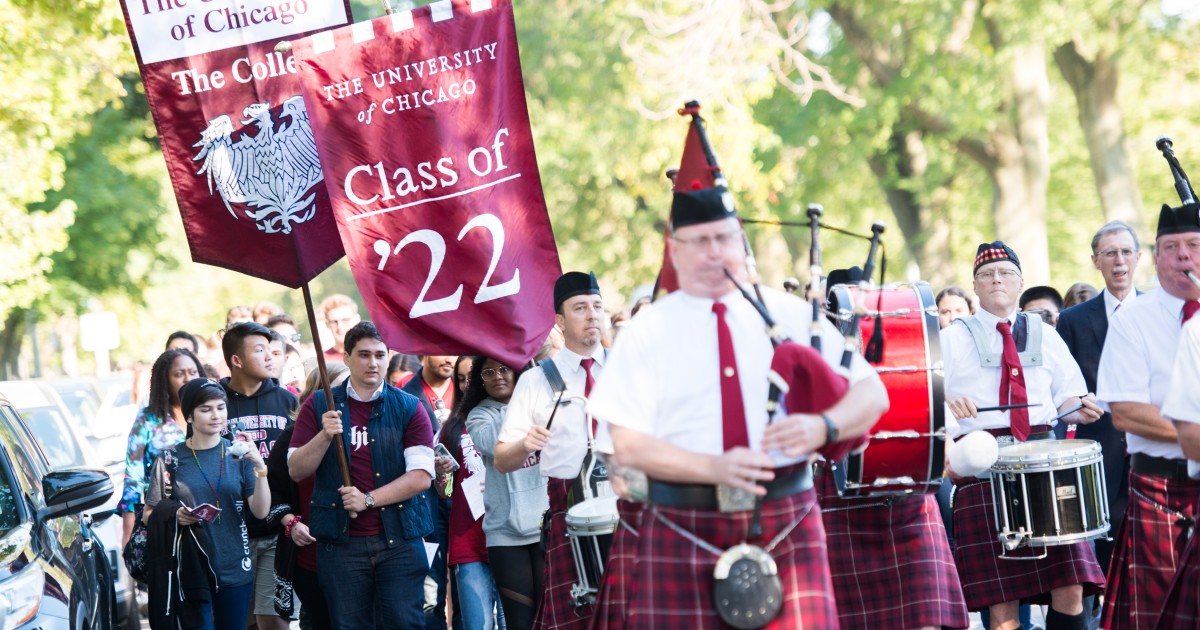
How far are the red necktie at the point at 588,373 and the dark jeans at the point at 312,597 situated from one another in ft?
5.79

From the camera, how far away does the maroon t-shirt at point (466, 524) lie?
7410 millimetres

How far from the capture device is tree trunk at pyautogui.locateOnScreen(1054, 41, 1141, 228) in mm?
19422

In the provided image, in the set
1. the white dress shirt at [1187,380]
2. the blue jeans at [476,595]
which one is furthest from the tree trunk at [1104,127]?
the white dress shirt at [1187,380]

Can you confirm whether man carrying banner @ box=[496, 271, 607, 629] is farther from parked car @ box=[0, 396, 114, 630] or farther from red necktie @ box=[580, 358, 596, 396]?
parked car @ box=[0, 396, 114, 630]

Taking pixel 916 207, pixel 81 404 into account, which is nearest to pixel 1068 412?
pixel 81 404

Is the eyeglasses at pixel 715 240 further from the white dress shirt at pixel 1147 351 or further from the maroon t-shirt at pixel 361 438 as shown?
the maroon t-shirt at pixel 361 438

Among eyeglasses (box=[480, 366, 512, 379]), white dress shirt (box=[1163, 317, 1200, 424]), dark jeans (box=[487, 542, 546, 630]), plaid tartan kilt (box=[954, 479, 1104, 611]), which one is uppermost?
eyeglasses (box=[480, 366, 512, 379])

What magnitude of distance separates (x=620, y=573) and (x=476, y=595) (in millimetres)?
2413

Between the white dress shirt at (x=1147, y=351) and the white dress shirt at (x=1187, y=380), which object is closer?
the white dress shirt at (x=1187, y=380)

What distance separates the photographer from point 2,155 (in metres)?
15.7

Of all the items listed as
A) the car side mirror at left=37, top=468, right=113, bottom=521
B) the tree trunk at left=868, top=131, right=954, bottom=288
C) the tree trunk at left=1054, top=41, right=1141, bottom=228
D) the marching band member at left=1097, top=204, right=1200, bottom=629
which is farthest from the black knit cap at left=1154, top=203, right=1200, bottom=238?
the tree trunk at left=868, top=131, right=954, bottom=288

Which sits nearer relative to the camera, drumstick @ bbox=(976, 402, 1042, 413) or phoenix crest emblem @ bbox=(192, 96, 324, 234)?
drumstick @ bbox=(976, 402, 1042, 413)

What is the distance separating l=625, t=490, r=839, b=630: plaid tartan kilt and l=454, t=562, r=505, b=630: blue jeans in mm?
2946

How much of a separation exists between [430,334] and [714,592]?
8.18ft
